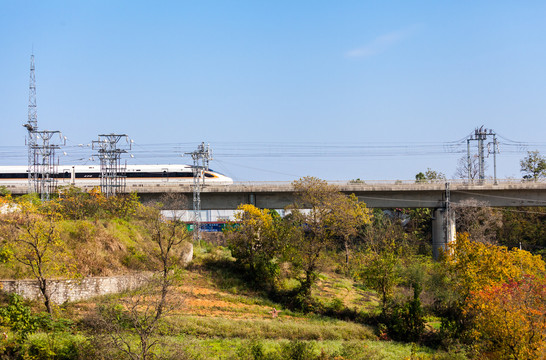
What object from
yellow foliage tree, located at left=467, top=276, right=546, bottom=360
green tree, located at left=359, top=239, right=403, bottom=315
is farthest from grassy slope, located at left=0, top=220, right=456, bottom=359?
yellow foliage tree, located at left=467, top=276, right=546, bottom=360

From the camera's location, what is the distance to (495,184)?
176 ft

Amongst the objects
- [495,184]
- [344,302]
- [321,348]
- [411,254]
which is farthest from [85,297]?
[495,184]

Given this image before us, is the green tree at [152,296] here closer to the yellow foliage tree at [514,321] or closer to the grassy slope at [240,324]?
the grassy slope at [240,324]

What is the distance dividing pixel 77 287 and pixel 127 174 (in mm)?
43648

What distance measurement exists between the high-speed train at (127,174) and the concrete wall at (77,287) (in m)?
38.5

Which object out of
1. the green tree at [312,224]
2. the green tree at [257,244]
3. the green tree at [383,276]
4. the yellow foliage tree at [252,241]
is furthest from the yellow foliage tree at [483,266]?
the yellow foliage tree at [252,241]

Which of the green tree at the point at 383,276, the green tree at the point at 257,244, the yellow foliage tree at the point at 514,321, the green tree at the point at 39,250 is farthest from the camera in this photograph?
the green tree at the point at 257,244

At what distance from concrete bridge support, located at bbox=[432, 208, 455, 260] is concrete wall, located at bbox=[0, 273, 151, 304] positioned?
33897mm

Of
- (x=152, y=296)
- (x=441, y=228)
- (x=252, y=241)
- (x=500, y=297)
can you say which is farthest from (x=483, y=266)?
(x=441, y=228)

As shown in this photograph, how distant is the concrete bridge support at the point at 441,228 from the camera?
52.0 m

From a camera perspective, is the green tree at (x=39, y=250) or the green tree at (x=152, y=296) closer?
the green tree at (x=152, y=296)

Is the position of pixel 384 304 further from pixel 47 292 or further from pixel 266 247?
pixel 47 292

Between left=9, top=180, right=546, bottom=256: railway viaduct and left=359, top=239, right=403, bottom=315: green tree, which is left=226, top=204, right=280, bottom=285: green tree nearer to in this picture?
left=359, top=239, right=403, bottom=315: green tree

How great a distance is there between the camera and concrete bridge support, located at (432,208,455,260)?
52.0 metres
